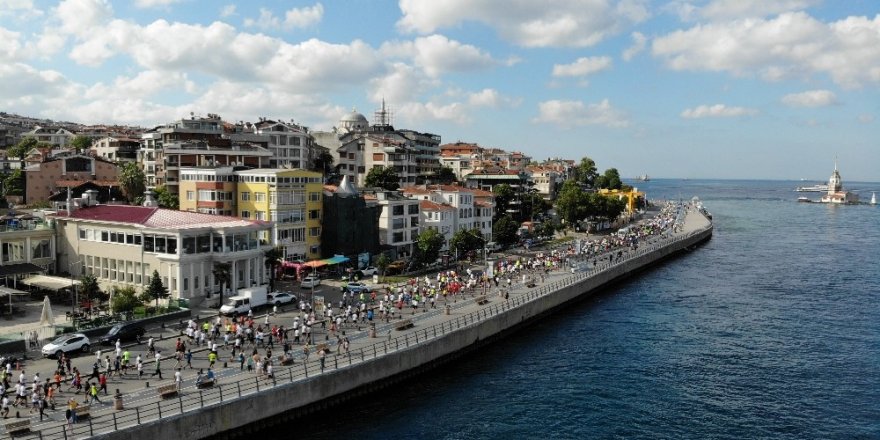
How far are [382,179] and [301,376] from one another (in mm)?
78142

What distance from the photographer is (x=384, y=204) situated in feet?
268

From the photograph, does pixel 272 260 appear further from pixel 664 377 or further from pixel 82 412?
pixel 664 377

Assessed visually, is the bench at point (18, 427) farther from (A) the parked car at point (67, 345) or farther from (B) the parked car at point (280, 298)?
(B) the parked car at point (280, 298)

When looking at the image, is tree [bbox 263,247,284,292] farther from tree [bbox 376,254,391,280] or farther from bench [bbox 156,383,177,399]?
bench [bbox 156,383,177,399]

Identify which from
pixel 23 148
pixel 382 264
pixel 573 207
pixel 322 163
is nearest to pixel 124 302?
pixel 382 264

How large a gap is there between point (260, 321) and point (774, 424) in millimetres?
32578

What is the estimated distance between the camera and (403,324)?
49844 millimetres

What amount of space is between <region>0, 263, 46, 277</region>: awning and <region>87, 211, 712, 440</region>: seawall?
27.2 meters

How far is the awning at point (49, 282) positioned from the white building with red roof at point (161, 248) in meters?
4.45

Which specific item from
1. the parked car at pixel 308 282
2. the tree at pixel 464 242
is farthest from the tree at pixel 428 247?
the parked car at pixel 308 282

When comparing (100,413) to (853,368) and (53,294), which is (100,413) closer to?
(53,294)

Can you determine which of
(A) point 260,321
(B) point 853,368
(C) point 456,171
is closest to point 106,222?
(A) point 260,321

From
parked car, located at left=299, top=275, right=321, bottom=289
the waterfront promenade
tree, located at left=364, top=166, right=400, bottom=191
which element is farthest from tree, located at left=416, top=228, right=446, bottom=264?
tree, located at left=364, top=166, right=400, bottom=191

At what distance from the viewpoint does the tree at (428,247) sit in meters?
77.3
